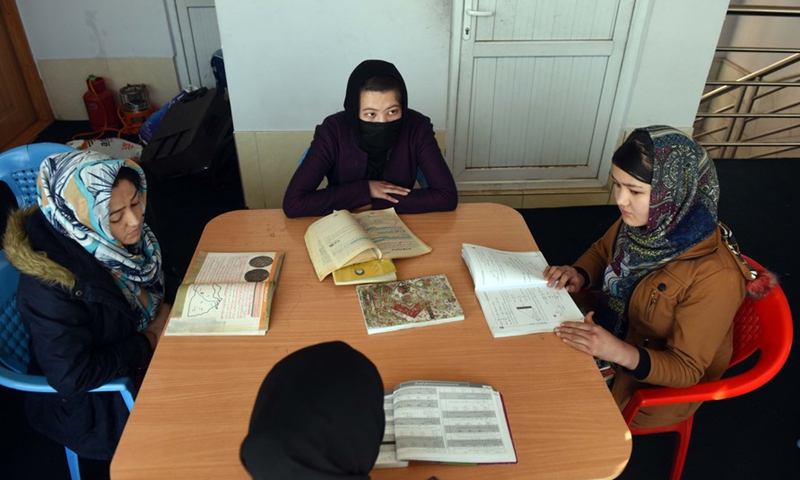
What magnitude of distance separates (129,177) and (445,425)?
111cm

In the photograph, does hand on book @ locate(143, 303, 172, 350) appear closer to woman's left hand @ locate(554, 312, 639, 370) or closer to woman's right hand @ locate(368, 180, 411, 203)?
woman's right hand @ locate(368, 180, 411, 203)

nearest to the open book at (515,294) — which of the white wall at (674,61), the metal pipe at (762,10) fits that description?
the white wall at (674,61)

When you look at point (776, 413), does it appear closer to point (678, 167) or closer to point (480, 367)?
point (678, 167)

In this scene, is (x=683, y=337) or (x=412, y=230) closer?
(x=683, y=337)

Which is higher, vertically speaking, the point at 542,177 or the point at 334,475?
the point at 334,475

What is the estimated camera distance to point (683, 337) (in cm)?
139

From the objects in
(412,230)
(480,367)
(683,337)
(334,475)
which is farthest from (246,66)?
(334,475)

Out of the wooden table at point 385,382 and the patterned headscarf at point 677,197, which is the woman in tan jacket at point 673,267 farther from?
the wooden table at point 385,382

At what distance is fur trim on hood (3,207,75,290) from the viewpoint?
4.42 ft

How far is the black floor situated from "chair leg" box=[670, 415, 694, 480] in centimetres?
18

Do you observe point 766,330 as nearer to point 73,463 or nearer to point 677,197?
point 677,197

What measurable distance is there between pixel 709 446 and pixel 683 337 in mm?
938

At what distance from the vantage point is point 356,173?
6.89ft

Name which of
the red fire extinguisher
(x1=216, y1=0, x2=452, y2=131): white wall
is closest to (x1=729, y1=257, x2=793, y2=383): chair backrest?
(x1=216, y1=0, x2=452, y2=131): white wall
